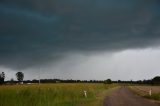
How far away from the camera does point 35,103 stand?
89.4ft

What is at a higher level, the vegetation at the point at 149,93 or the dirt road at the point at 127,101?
the vegetation at the point at 149,93

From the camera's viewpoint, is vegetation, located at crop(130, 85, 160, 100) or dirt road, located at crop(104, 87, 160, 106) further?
vegetation, located at crop(130, 85, 160, 100)

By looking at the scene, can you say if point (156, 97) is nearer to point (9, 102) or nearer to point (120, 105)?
point (120, 105)

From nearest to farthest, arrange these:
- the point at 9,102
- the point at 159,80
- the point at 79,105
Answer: the point at 9,102, the point at 79,105, the point at 159,80

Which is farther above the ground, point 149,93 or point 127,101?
point 149,93

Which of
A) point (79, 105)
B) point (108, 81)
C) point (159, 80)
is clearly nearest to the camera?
point (79, 105)

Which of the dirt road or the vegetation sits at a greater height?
the vegetation

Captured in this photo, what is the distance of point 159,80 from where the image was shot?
151375mm

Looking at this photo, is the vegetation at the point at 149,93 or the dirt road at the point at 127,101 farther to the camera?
the vegetation at the point at 149,93

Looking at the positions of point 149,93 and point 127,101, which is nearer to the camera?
point 127,101

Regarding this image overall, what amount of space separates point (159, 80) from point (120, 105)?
129197mm

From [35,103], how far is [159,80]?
431 feet

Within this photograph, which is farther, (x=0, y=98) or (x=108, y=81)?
(x=108, y=81)

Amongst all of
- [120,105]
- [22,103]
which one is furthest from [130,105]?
[22,103]
